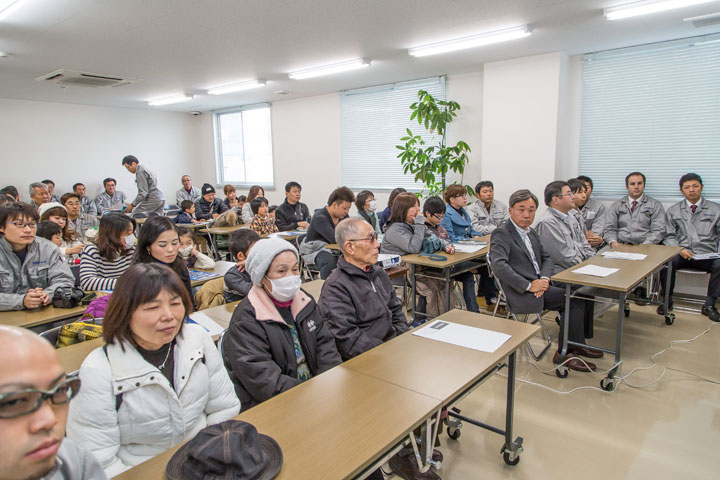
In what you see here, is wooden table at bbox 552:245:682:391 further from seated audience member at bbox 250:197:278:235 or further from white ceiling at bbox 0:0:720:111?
seated audience member at bbox 250:197:278:235

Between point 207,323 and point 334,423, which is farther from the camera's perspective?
point 207,323

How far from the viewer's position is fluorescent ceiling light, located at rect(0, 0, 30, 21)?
3.85 metres

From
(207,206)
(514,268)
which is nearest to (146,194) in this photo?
(207,206)

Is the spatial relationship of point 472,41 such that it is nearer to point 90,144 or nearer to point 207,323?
point 207,323

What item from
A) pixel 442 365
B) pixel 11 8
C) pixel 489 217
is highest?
pixel 11 8

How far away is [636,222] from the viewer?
5270mm

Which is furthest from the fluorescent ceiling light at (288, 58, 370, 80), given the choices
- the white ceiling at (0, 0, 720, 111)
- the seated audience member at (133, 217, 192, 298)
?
the seated audience member at (133, 217, 192, 298)

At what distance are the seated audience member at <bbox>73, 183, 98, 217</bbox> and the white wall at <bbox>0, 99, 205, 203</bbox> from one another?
0.41 metres

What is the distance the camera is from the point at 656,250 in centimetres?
446

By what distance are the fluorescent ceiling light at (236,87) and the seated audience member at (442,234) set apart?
454 cm

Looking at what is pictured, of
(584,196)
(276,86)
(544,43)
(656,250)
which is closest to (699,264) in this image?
(656,250)

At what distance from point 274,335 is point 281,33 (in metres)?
4.03

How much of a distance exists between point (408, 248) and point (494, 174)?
9.75 feet

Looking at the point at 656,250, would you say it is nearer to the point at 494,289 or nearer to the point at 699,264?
the point at 699,264
